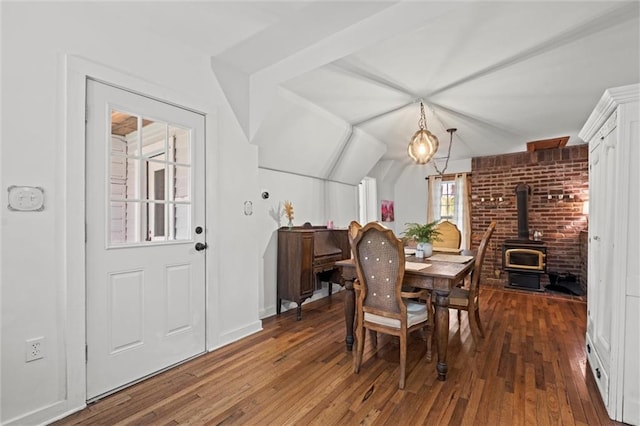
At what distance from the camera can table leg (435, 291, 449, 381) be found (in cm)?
224

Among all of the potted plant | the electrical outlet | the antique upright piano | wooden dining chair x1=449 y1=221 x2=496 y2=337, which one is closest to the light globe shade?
the potted plant

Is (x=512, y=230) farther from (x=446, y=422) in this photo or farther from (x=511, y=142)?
(x=446, y=422)

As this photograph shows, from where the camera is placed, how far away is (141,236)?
7.63 ft

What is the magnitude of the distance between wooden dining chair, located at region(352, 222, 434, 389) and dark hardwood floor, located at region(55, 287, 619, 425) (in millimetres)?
264

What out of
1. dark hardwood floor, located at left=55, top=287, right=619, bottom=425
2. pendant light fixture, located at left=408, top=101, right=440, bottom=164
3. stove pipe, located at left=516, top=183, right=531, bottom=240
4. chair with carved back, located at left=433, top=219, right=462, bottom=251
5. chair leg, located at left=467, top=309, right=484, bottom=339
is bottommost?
dark hardwood floor, located at left=55, top=287, right=619, bottom=425

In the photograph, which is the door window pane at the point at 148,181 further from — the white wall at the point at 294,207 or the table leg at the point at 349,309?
the table leg at the point at 349,309

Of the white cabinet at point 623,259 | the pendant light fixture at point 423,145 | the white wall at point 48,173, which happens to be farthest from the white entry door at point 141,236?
the white cabinet at point 623,259

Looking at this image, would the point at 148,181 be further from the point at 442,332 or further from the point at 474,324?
the point at 474,324

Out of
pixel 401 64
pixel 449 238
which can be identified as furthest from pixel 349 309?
pixel 401 64

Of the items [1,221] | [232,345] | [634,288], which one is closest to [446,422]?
[634,288]

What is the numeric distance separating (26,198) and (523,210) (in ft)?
20.6

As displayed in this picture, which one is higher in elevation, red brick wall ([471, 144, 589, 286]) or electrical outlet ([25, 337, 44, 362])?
red brick wall ([471, 144, 589, 286])

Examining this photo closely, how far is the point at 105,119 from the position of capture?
6.89 ft

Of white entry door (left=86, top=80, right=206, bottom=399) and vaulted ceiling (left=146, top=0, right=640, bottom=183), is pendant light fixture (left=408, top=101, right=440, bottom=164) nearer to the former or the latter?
vaulted ceiling (left=146, top=0, right=640, bottom=183)
